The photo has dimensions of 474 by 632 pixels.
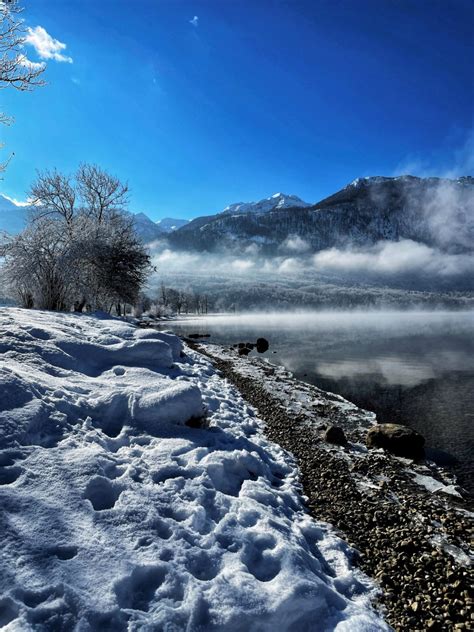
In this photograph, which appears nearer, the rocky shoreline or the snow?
the rocky shoreline

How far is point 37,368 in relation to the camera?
30.9 ft

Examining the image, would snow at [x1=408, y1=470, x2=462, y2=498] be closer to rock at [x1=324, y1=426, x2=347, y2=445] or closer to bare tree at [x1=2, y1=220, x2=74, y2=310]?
rock at [x1=324, y1=426, x2=347, y2=445]

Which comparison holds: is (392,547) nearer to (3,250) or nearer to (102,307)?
(3,250)

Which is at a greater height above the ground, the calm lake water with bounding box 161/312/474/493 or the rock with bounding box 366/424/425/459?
the rock with bounding box 366/424/425/459

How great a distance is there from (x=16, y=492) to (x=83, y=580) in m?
1.70

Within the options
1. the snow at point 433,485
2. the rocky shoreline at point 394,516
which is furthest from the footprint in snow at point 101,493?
the snow at point 433,485

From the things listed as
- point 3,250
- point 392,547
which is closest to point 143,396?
point 392,547

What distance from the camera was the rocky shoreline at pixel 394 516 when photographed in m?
5.62

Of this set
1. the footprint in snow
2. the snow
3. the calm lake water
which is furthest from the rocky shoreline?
the footprint in snow

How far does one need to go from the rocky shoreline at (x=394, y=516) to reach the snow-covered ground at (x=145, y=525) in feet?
1.85

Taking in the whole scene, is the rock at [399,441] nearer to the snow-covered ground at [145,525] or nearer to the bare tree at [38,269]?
the snow-covered ground at [145,525]

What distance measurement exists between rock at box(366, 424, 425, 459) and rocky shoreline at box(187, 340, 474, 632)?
459 mm

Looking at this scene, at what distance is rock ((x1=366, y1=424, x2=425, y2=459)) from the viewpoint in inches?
508

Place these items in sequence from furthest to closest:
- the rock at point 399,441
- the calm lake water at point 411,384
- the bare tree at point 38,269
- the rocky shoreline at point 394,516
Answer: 1. the bare tree at point 38,269
2. the calm lake water at point 411,384
3. the rock at point 399,441
4. the rocky shoreline at point 394,516
